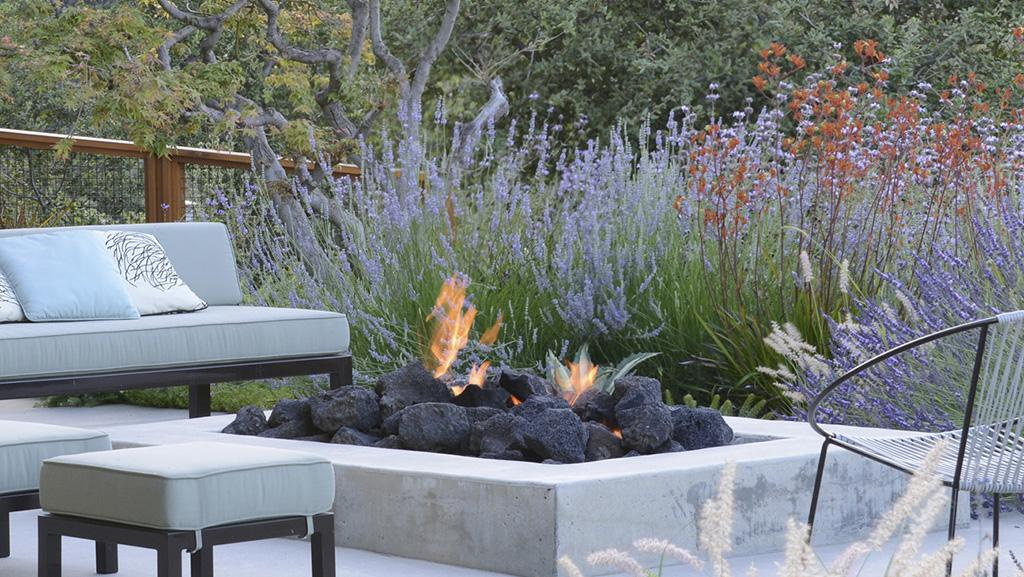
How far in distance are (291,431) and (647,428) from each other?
1.09m

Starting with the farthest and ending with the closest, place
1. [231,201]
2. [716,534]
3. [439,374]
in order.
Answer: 1. [231,201]
2. [439,374]
3. [716,534]

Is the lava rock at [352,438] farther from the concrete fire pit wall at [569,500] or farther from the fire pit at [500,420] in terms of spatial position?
the concrete fire pit wall at [569,500]

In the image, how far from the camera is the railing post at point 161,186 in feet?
28.7

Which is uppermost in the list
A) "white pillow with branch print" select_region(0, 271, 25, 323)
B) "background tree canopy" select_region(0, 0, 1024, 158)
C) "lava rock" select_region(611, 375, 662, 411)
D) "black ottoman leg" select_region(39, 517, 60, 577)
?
"background tree canopy" select_region(0, 0, 1024, 158)

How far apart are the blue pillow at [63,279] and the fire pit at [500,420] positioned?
1022 millimetres

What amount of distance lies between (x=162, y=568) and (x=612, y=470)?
1.16 m

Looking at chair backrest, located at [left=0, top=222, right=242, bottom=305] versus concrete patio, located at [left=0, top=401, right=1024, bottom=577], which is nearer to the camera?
concrete patio, located at [left=0, top=401, right=1024, bottom=577]

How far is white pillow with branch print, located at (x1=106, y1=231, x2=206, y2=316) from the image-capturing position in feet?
18.2

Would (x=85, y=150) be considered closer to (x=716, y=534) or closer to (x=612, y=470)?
(x=612, y=470)

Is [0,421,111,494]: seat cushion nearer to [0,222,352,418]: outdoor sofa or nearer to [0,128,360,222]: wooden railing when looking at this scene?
[0,222,352,418]: outdoor sofa

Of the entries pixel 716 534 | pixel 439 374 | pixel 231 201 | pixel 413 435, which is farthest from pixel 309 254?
pixel 716 534

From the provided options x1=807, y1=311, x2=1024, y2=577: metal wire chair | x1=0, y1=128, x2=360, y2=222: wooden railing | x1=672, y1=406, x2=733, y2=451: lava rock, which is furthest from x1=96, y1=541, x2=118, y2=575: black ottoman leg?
x1=0, y1=128, x2=360, y2=222: wooden railing

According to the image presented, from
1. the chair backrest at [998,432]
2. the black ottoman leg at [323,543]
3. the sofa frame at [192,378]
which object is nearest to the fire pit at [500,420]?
the sofa frame at [192,378]

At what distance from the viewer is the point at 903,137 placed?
5586mm
